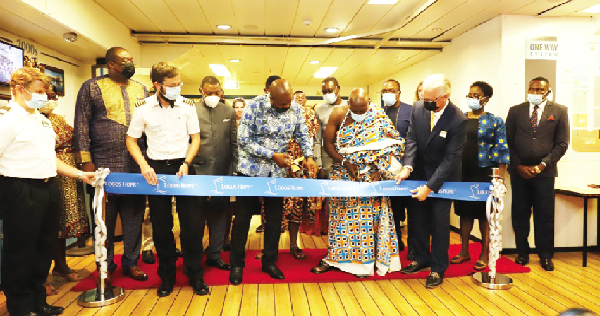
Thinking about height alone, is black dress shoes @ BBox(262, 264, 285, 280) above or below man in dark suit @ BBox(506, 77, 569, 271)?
below

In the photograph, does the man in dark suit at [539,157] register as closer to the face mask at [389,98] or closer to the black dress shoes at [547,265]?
the black dress shoes at [547,265]

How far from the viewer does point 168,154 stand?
3135 mm

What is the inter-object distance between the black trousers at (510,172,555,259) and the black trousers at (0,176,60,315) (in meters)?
4.54

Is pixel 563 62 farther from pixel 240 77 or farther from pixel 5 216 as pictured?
pixel 240 77

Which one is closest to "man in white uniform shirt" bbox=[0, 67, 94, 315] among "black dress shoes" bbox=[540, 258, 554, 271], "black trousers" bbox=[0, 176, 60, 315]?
"black trousers" bbox=[0, 176, 60, 315]

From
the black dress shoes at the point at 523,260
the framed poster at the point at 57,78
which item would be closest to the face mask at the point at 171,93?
the framed poster at the point at 57,78

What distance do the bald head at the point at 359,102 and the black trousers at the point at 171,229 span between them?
1.53m

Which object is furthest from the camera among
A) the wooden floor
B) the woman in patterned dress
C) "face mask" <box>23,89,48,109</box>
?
the woman in patterned dress

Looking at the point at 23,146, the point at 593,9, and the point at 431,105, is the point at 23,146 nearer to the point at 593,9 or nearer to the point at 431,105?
the point at 431,105

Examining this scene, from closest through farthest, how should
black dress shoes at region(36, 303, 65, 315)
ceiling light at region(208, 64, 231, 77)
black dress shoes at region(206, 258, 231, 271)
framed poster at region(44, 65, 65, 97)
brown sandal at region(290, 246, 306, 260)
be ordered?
black dress shoes at region(36, 303, 65, 315) → black dress shoes at region(206, 258, 231, 271) → brown sandal at region(290, 246, 306, 260) → framed poster at region(44, 65, 65, 97) → ceiling light at region(208, 64, 231, 77)

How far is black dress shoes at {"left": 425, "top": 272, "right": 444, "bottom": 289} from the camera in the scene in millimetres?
3520

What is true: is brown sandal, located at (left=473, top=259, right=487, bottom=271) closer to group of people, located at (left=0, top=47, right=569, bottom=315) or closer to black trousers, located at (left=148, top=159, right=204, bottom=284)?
group of people, located at (left=0, top=47, right=569, bottom=315)

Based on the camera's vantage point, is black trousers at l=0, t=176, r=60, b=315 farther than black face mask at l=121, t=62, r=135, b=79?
No

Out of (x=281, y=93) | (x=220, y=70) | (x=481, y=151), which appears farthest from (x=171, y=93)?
A: (x=220, y=70)
